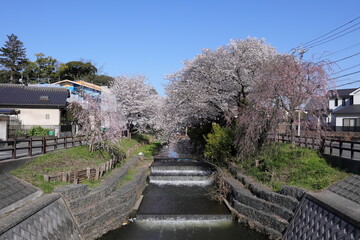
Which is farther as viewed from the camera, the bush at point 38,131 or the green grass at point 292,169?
the bush at point 38,131

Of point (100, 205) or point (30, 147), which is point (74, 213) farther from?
point (30, 147)

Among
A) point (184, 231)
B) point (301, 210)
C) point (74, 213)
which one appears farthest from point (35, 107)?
point (301, 210)

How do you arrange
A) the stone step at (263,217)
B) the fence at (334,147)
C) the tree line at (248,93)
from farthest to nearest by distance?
1. the tree line at (248,93)
2. the fence at (334,147)
3. the stone step at (263,217)

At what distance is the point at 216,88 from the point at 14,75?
49.9m

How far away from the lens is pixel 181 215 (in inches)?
514

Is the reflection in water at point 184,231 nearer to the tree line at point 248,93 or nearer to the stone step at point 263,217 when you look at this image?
the stone step at point 263,217

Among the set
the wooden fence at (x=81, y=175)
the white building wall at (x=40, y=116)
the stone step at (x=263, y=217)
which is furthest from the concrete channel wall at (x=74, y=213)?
the white building wall at (x=40, y=116)

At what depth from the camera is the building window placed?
1567 inches

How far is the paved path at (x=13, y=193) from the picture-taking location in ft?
27.7

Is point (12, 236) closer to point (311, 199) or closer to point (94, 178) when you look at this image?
point (94, 178)

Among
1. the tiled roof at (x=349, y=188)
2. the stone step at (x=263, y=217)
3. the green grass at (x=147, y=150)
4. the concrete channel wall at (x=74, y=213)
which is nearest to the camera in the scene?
the concrete channel wall at (x=74, y=213)

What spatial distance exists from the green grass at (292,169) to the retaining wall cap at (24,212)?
8.78 metres

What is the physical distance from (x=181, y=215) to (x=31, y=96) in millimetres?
28932

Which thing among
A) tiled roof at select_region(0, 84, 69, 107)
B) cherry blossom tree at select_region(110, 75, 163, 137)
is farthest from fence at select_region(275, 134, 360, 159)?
tiled roof at select_region(0, 84, 69, 107)
